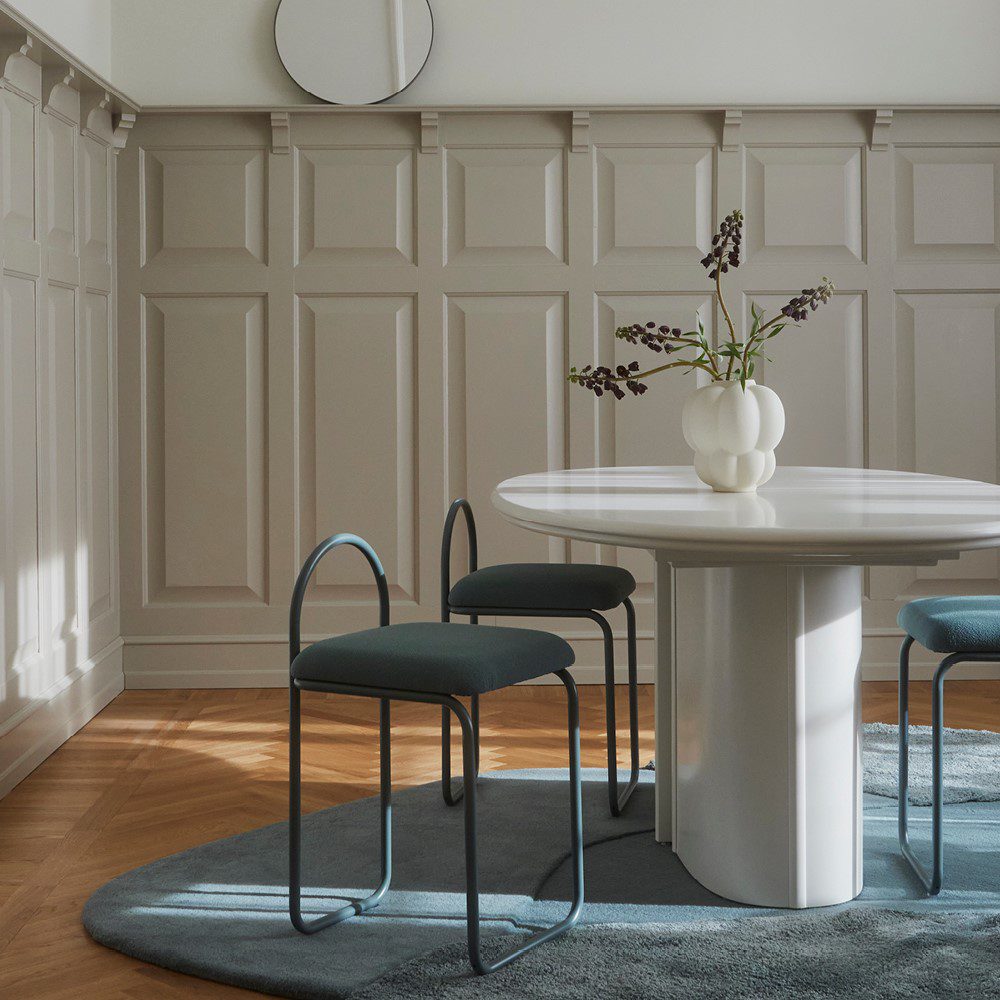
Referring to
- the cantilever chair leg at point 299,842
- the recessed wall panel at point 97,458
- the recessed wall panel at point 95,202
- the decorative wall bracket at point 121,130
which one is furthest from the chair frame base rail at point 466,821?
the decorative wall bracket at point 121,130

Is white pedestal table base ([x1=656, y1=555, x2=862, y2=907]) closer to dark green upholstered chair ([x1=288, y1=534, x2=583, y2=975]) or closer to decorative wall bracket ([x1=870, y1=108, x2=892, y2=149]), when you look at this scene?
dark green upholstered chair ([x1=288, y1=534, x2=583, y2=975])

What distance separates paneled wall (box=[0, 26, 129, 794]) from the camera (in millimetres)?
3256

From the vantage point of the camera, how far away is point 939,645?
2.28 metres

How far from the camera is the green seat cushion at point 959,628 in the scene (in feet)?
7.39

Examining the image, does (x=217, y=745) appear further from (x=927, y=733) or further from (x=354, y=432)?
(x=927, y=733)

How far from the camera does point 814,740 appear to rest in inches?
86.7

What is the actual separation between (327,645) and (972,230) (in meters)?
3.31

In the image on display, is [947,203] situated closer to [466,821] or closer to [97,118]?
[97,118]

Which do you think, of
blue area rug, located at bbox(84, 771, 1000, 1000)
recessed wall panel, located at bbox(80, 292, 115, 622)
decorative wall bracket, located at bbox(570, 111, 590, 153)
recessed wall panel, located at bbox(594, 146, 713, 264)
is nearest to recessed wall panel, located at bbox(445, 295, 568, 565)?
recessed wall panel, located at bbox(594, 146, 713, 264)

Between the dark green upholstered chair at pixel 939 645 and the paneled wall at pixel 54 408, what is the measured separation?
219 cm

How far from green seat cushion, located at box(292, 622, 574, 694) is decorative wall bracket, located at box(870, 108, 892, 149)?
9.65ft

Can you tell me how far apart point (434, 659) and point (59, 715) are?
206 cm

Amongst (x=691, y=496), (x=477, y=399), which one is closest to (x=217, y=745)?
(x=477, y=399)

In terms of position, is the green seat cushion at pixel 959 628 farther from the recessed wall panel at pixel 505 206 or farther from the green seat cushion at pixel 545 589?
the recessed wall panel at pixel 505 206
